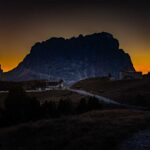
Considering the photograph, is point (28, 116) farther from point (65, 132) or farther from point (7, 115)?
point (65, 132)

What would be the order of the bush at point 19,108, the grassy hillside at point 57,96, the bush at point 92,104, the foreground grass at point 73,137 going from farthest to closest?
1. the grassy hillside at point 57,96
2. the bush at point 92,104
3. the bush at point 19,108
4. the foreground grass at point 73,137

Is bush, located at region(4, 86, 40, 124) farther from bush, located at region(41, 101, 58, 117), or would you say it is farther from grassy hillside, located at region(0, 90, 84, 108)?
grassy hillside, located at region(0, 90, 84, 108)

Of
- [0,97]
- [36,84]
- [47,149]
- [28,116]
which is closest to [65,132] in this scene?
[47,149]

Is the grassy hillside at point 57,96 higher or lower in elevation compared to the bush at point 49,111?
higher

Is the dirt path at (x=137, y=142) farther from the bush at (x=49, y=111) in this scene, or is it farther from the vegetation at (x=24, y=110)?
the bush at (x=49, y=111)

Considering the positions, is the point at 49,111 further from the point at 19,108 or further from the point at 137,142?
the point at 137,142

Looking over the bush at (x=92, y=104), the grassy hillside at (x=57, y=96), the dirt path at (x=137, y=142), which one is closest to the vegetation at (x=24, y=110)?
the bush at (x=92, y=104)

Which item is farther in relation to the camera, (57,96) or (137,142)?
(57,96)

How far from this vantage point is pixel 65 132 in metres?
30.8

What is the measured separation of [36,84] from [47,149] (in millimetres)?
172052

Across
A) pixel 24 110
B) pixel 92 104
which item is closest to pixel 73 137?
pixel 24 110

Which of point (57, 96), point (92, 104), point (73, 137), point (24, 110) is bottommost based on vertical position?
point (73, 137)

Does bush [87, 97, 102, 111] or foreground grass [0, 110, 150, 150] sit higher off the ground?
bush [87, 97, 102, 111]

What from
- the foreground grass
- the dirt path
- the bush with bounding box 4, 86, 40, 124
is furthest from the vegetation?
the dirt path
